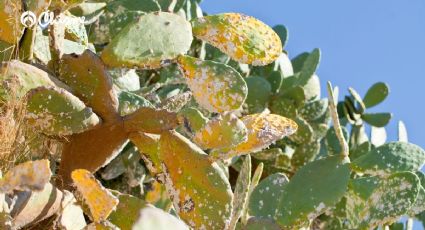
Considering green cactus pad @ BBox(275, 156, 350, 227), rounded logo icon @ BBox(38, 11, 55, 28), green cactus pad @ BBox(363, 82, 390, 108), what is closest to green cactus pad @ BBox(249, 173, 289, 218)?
green cactus pad @ BBox(275, 156, 350, 227)

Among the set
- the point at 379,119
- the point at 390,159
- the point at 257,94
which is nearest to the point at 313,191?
the point at 390,159


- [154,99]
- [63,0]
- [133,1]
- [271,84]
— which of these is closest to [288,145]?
[271,84]

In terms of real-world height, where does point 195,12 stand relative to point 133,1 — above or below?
below

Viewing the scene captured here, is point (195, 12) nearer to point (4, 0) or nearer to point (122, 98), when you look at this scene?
point (122, 98)

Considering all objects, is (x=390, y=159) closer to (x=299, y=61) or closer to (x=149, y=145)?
(x=149, y=145)

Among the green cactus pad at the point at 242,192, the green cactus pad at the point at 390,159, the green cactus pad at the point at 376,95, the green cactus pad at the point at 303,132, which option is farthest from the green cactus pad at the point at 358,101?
the green cactus pad at the point at 242,192
